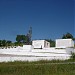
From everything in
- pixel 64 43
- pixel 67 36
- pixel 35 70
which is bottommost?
pixel 35 70

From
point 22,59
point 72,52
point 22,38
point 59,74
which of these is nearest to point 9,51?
point 72,52

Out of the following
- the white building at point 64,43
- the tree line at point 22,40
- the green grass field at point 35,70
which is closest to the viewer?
the green grass field at point 35,70

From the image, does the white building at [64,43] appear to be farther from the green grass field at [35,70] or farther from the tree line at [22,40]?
the green grass field at [35,70]

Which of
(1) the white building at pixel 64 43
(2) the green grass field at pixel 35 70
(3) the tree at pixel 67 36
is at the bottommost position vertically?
(2) the green grass field at pixel 35 70

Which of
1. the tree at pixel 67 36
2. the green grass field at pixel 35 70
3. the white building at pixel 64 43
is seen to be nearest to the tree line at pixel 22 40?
→ the tree at pixel 67 36

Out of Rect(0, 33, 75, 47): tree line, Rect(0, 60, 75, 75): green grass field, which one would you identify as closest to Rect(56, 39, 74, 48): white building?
Rect(0, 33, 75, 47): tree line

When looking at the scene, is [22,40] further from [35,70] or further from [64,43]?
[35,70]

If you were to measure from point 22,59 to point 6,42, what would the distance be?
2189 inches

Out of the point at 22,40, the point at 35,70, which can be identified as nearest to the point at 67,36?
the point at 22,40

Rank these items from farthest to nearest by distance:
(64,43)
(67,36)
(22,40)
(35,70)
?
(22,40)
(67,36)
(64,43)
(35,70)

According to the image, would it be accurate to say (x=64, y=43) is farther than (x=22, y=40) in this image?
No

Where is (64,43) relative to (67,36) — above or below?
below

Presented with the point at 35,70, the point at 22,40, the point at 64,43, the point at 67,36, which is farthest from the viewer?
the point at 22,40

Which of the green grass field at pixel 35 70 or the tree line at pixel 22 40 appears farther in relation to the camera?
the tree line at pixel 22 40
